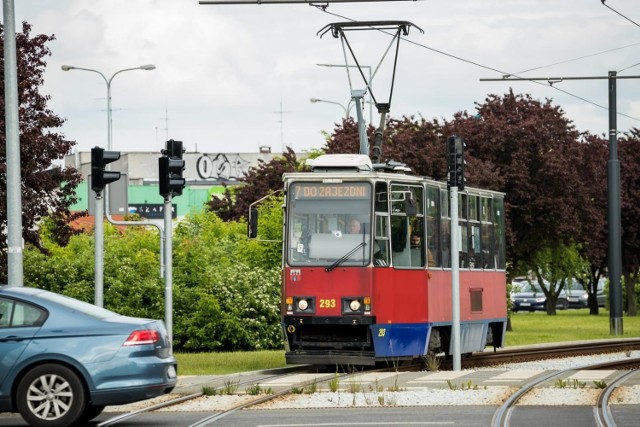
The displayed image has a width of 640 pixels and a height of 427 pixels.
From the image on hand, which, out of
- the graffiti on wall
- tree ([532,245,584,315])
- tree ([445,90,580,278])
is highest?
the graffiti on wall

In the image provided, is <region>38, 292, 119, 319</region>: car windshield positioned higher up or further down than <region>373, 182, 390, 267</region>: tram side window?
further down

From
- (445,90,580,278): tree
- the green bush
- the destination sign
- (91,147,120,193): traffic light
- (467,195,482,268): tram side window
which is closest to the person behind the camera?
(91,147,120,193): traffic light

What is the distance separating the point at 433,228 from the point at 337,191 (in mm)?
2110

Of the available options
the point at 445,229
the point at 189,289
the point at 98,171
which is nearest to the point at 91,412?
the point at 98,171

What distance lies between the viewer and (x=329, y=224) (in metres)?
25.0

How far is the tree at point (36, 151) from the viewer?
29.2 meters

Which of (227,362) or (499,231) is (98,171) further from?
(499,231)

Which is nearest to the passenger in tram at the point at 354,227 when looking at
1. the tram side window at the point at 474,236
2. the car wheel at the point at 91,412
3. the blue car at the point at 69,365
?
the tram side window at the point at 474,236

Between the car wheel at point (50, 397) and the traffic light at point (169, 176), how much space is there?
7084 mm

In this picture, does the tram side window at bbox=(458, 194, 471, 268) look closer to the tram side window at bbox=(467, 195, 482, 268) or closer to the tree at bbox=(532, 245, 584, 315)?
the tram side window at bbox=(467, 195, 482, 268)

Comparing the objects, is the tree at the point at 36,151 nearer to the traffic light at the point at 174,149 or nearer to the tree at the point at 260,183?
the traffic light at the point at 174,149

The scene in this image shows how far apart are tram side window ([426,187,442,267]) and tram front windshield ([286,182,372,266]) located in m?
1.54

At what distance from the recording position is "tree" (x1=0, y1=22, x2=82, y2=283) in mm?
29203

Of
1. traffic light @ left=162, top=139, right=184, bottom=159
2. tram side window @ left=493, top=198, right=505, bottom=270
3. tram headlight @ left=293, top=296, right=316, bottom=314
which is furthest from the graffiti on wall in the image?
traffic light @ left=162, top=139, right=184, bottom=159
